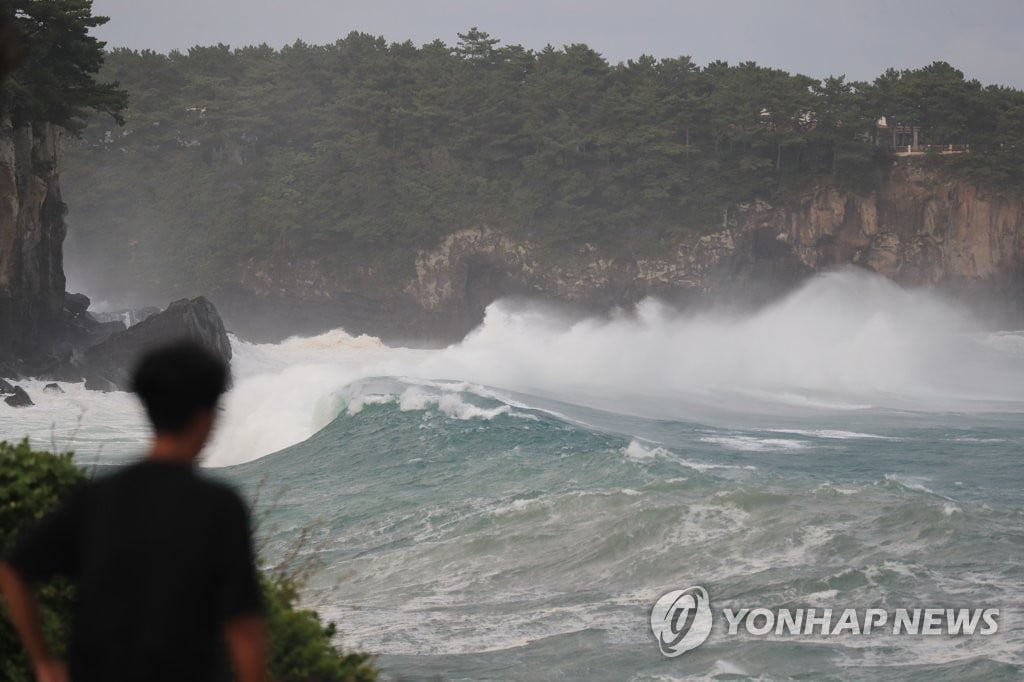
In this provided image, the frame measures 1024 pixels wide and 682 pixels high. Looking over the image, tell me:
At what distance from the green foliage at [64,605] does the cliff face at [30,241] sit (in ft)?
82.7

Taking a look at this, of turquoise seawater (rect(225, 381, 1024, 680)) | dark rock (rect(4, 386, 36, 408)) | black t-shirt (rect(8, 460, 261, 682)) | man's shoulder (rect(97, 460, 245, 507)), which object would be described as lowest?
dark rock (rect(4, 386, 36, 408))

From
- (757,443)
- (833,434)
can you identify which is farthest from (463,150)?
(757,443)

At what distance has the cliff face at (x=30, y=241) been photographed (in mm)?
29266

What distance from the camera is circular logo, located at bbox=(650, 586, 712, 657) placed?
1084 cm

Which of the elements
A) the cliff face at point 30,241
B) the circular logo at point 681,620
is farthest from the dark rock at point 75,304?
the circular logo at point 681,620

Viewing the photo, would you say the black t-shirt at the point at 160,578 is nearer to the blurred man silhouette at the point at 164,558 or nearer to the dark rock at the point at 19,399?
the blurred man silhouette at the point at 164,558

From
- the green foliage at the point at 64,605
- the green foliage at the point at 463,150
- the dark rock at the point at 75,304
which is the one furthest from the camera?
the green foliage at the point at 463,150

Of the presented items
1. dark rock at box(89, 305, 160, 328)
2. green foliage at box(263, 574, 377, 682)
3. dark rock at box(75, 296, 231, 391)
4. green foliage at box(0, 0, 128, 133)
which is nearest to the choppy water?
green foliage at box(263, 574, 377, 682)

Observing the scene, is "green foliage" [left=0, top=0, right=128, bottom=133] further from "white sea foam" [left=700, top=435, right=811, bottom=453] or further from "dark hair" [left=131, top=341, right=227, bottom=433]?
"dark hair" [left=131, top=341, right=227, bottom=433]

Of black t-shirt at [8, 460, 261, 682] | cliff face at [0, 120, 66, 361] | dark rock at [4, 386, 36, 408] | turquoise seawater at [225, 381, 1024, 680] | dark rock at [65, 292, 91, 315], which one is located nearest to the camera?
black t-shirt at [8, 460, 261, 682]

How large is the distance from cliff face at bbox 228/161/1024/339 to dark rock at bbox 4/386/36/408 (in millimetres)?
33632

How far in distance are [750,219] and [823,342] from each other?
42.4ft

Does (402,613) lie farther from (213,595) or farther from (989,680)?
(213,595)

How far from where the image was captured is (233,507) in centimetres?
260
